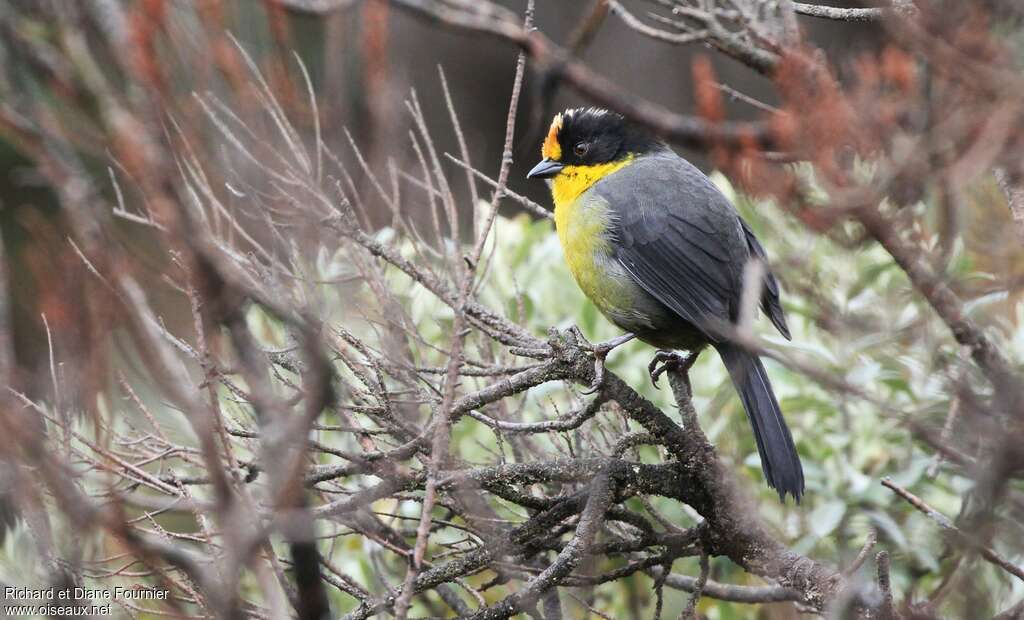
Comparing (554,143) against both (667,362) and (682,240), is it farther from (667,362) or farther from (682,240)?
(667,362)

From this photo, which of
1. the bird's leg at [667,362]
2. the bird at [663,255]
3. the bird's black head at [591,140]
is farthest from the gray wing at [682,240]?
the bird's black head at [591,140]

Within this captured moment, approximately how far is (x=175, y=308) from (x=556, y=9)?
24.6 feet

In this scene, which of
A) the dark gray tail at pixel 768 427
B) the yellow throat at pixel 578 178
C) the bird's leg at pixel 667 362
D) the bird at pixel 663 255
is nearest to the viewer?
the dark gray tail at pixel 768 427

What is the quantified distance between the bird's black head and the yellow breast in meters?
0.11

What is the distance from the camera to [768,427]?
347cm

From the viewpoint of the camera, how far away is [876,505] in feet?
12.6

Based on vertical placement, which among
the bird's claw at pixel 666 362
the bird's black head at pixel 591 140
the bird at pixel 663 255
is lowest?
the bird's claw at pixel 666 362

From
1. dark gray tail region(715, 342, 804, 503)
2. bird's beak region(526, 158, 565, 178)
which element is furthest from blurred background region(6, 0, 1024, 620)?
bird's beak region(526, 158, 565, 178)

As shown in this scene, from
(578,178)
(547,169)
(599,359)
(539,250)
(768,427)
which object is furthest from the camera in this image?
(547,169)

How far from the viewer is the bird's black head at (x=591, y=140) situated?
15.7 ft

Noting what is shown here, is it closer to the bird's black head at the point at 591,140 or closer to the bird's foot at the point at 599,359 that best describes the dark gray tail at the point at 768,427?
the bird's foot at the point at 599,359

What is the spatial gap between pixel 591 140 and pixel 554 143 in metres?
0.17

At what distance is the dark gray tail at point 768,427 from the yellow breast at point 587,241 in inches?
24.6

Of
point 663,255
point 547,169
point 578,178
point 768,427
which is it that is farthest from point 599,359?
point 547,169
